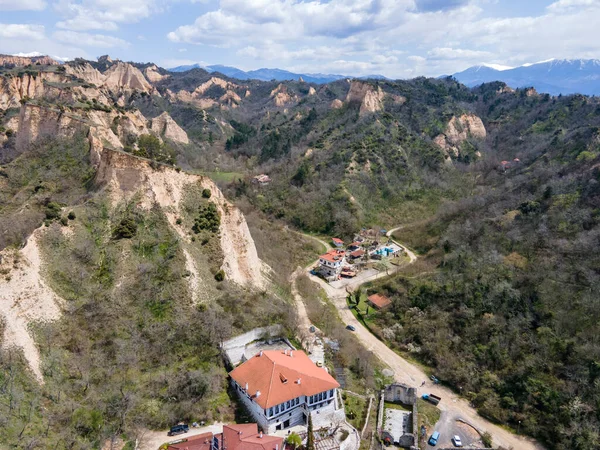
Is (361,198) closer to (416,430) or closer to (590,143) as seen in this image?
(590,143)

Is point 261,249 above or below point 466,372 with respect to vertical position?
above

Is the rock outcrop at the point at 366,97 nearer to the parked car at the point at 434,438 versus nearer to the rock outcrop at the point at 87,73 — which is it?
the rock outcrop at the point at 87,73

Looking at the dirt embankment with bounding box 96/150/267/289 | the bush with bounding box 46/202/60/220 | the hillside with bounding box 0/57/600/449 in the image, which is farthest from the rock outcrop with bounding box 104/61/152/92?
the bush with bounding box 46/202/60/220

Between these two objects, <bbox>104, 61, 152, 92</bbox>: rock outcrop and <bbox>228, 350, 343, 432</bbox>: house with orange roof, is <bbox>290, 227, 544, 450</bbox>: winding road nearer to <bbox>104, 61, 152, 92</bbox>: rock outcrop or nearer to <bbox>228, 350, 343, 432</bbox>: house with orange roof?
<bbox>228, 350, 343, 432</bbox>: house with orange roof

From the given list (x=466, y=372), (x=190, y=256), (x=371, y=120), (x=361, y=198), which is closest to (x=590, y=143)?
(x=361, y=198)

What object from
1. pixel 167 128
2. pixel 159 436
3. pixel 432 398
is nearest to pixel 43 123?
pixel 159 436

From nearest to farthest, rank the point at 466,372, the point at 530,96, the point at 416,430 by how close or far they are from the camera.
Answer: the point at 416,430 → the point at 466,372 → the point at 530,96

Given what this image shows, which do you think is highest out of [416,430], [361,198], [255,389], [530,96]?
[530,96]
